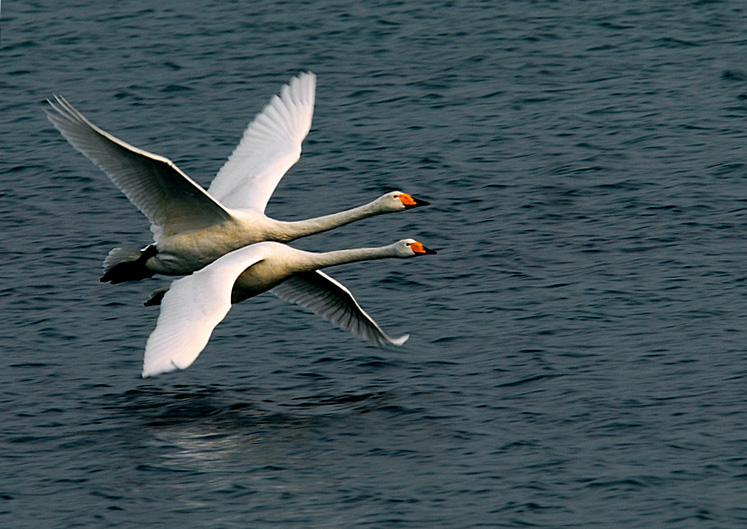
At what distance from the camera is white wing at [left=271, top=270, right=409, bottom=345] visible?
17281 millimetres

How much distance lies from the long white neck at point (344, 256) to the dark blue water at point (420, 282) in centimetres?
133

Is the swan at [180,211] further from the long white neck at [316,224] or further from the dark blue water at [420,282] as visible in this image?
the dark blue water at [420,282]

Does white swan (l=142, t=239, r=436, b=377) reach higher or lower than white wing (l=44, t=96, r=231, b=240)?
lower

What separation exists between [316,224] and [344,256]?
77 centimetres

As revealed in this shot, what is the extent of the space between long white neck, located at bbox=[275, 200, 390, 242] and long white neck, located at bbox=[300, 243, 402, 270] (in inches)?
24.3

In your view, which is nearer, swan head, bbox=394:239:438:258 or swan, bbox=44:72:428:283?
swan, bbox=44:72:428:283

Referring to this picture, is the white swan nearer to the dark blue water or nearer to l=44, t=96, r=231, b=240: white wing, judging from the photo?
the dark blue water

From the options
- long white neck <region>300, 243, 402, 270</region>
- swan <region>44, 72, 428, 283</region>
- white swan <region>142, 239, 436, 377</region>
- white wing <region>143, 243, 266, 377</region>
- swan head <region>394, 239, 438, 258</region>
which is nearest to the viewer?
white wing <region>143, 243, 266, 377</region>

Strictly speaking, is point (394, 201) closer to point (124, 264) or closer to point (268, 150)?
point (268, 150)

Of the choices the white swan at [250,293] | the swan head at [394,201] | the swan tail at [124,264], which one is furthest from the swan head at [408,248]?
the swan tail at [124,264]

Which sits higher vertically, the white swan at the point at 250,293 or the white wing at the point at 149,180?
the white wing at the point at 149,180

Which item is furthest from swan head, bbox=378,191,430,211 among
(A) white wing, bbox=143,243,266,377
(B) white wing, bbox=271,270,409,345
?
(A) white wing, bbox=143,243,266,377

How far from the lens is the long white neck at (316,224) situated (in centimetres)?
1709

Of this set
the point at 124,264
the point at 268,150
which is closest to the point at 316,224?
the point at 124,264
